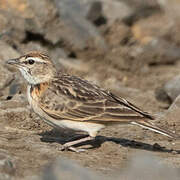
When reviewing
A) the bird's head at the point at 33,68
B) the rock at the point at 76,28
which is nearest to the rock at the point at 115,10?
the rock at the point at 76,28

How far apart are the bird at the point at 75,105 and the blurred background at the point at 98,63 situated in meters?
0.46

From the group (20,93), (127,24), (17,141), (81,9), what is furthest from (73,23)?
(17,141)

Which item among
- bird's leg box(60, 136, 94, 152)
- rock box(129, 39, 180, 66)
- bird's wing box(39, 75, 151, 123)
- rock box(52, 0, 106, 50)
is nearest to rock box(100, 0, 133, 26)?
rock box(129, 39, 180, 66)

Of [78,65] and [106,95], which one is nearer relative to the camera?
[106,95]

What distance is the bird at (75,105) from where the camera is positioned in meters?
9.42

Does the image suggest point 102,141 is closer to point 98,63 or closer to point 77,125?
point 77,125

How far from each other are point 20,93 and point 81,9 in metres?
5.83

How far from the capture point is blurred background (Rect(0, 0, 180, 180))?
9.48 meters

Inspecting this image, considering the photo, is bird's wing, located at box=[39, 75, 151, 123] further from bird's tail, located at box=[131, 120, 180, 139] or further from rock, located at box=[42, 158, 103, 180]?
rock, located at box=[42, 158, 103, 180]

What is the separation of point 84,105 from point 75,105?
0.15 meters

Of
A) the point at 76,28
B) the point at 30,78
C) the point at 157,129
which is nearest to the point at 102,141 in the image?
the point at 157,129

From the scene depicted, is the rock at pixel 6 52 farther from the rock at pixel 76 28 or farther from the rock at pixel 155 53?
the rock at pixel 155 53

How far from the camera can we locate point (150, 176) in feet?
23.1

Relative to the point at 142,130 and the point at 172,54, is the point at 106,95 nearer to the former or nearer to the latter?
the point at 142,130
